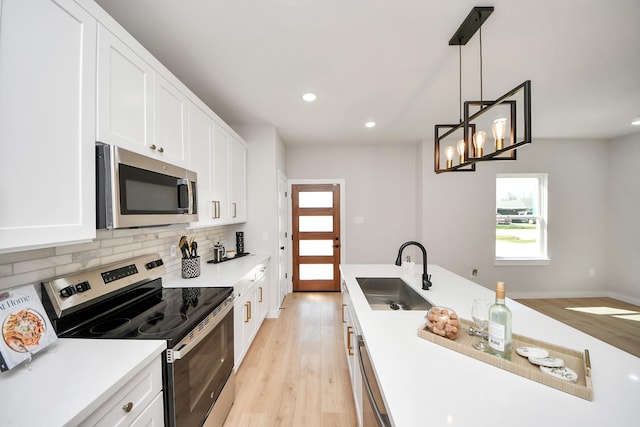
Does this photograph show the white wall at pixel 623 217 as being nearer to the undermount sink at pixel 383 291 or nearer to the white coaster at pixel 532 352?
the undermount sink at pixel 383 291

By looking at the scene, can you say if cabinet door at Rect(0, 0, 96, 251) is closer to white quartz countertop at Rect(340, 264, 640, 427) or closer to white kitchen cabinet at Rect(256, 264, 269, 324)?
white quartz countertop at Rect(340, 264, 640, 427)

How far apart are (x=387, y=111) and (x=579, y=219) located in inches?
157

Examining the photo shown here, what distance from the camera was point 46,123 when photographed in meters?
0.90

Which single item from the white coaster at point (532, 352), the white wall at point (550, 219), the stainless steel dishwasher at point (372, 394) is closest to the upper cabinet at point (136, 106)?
the stainless steel dishwasher at point (372, 394)

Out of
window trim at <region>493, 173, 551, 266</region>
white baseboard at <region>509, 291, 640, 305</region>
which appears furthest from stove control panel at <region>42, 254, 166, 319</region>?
white baseboard at <region>509, 291, 640, 305</region>

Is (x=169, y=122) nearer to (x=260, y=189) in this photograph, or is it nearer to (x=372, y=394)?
(x=260, y=189)

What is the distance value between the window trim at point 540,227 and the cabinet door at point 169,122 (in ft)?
15.5

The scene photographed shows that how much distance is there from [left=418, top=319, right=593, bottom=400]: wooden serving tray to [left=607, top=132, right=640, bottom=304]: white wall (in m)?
4.90

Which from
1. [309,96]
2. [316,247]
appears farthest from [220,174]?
[316,247]

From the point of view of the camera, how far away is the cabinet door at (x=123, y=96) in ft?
3.79

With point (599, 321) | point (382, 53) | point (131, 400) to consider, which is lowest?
point (599, 321)

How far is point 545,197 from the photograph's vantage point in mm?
4367

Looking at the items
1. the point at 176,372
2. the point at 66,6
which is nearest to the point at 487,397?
the point at 176,372

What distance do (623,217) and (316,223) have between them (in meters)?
4.89
